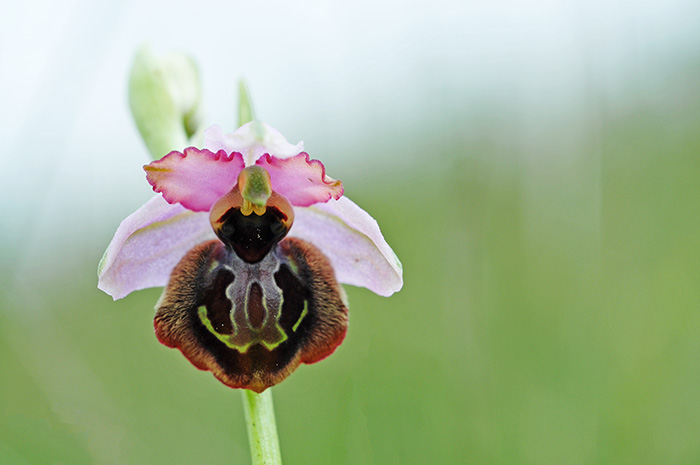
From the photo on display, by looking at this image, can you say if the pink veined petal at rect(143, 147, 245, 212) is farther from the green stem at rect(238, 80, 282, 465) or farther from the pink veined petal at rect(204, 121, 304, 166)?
the green stem at rect(238, 80, 282, 465)

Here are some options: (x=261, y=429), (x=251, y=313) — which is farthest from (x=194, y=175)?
(x=261, y=429)

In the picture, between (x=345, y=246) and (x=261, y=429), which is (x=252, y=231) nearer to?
(x=345, y=246)

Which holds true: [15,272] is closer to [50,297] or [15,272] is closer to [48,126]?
[48,126]

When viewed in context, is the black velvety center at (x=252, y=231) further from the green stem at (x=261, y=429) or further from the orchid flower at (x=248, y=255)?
the green stem at (x=261, y=429)

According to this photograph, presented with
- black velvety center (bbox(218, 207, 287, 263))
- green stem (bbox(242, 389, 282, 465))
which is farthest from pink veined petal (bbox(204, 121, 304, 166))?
green stem (bbox(242, 389, 282, 465))

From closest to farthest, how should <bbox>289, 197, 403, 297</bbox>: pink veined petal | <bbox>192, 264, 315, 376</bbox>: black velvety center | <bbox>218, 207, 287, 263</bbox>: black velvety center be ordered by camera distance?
<bbox>192, 264, 315, 376</bbox>: black velvety center → <bbox>218, 207, 287, 263</bbox>: black velvety center → <bbox>289, 197, 403, 297</bbox>: pink veined petal

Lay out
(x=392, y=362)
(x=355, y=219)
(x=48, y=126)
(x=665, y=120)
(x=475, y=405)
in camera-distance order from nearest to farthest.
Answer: (x=355, y=219)
(x=48, y=126)
(x=475, y=405)
(x=392, y=362)
(x=665, y=120)

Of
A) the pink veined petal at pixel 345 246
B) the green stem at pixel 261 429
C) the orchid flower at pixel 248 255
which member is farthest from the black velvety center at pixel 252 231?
→ the green stem at pixel 261 429

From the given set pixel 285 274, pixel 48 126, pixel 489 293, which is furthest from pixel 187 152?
pixel 489 293
